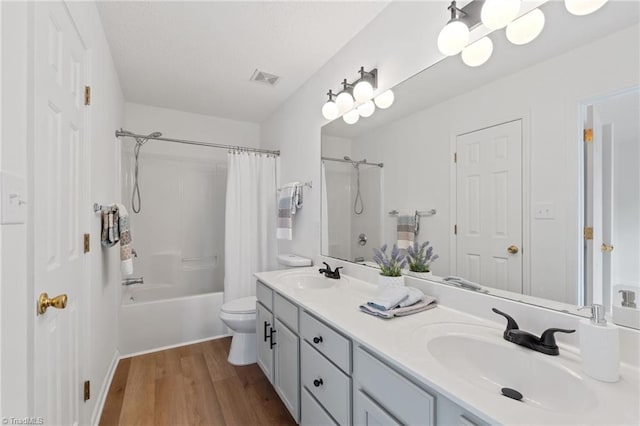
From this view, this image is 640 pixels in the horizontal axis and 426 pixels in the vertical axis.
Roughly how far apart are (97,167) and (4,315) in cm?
123

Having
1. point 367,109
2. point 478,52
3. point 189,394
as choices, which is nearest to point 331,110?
point 367,109

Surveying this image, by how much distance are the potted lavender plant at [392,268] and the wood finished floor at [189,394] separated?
105 cm

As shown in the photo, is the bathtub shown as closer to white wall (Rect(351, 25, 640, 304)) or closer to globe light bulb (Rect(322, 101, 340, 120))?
globe light bulb (Rect(322, 101, 340, 120))

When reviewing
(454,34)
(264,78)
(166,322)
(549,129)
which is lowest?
(166,322)

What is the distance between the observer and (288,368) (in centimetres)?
160

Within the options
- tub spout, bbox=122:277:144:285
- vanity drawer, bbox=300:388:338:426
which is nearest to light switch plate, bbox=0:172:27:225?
vanity drawer, bbox=300:388:338:426

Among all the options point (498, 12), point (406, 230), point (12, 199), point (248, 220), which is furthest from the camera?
point (248, 220)

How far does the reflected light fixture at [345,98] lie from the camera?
1.97 meters

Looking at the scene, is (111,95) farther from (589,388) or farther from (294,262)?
(589,388)

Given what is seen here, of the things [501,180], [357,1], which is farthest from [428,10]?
[501,180]

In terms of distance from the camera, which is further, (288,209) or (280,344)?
(288,209)

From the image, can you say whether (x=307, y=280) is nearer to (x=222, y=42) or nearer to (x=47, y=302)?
(x=47, y=302)

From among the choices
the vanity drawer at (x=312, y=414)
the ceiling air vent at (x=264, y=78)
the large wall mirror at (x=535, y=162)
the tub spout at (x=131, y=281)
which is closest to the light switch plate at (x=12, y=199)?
the vanity drawer at (x=312, y=414)

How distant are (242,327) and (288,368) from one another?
2.71ft
